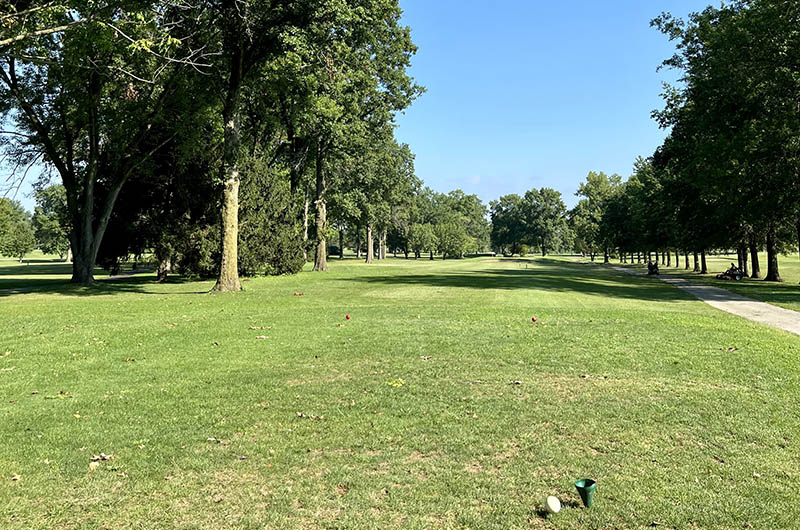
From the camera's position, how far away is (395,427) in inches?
Result: 217

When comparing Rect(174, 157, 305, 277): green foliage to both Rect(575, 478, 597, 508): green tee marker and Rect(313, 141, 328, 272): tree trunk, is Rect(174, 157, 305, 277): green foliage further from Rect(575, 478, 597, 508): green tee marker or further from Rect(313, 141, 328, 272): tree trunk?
Rect(575, 478, 597, 508): green tee marker

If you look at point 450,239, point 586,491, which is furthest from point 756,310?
point 450,239

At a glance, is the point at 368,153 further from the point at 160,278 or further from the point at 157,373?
the point at 157,373

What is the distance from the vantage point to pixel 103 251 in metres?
33.8

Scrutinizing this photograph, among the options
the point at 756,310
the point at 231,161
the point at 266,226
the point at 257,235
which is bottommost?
the point at 756,310

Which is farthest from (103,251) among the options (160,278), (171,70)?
(171,70)

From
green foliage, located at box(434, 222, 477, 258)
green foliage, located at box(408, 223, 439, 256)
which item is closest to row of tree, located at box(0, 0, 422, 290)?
green foliage, located at box(408, 223, 439, 256)

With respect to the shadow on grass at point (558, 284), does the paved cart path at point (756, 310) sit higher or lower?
lower

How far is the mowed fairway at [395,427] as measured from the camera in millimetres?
3828

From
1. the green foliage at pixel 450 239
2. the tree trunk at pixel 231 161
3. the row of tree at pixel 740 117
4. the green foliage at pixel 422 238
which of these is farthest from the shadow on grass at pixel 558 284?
the green foliage at pixel 450 239

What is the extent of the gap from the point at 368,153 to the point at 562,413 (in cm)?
3748

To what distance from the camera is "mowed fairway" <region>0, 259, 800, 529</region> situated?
3828 millimetres

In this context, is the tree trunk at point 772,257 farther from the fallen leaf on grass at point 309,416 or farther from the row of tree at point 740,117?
the fallen leaf on grass at point 309,416

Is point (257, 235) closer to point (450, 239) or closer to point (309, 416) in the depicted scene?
point (309, 416)
